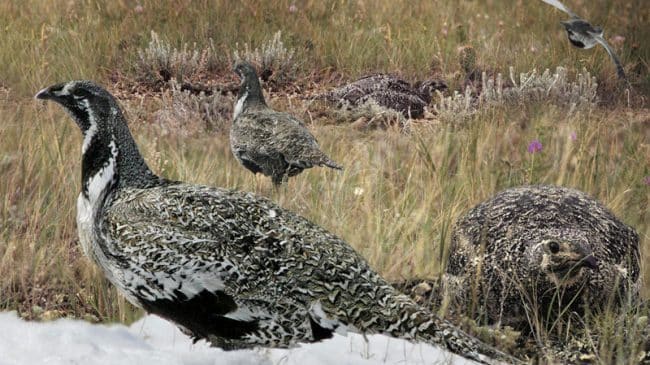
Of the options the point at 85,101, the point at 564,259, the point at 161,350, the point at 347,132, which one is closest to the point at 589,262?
the point at 564,259

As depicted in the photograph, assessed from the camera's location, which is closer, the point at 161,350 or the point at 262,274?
the point at 262,274

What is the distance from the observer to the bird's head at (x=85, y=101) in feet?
15.2

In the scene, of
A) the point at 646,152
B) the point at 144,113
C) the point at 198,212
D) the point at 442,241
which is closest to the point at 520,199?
the point at 442,241

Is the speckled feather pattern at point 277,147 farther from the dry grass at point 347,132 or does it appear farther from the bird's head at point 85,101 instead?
the bird's head at point 85,101

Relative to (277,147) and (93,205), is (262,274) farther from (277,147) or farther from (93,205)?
(277,147)

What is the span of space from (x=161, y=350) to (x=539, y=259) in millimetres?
1731

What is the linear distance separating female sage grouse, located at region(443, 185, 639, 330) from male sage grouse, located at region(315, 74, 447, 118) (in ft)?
11.1

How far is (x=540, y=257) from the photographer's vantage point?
469 cm

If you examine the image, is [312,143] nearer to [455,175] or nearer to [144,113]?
[455,175]

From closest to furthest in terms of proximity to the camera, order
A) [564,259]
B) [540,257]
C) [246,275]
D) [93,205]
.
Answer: [246,275]
[93,205]
[564,259]
[540,257]

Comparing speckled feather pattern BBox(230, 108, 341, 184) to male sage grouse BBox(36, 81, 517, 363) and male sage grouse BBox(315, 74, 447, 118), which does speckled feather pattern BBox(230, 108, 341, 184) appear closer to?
male sage grouse BBox(315, 74, 447, 118)

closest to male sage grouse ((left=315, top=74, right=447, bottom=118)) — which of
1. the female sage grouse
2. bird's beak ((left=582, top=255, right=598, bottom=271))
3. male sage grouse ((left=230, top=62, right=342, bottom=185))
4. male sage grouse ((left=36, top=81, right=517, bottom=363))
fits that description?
male sage grouse ((left=230, top=62, right=342, bottom=185))

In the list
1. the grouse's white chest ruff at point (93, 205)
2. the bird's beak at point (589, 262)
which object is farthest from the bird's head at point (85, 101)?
the bird's beak at point (589, 262)

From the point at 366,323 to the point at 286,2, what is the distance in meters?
5.89
